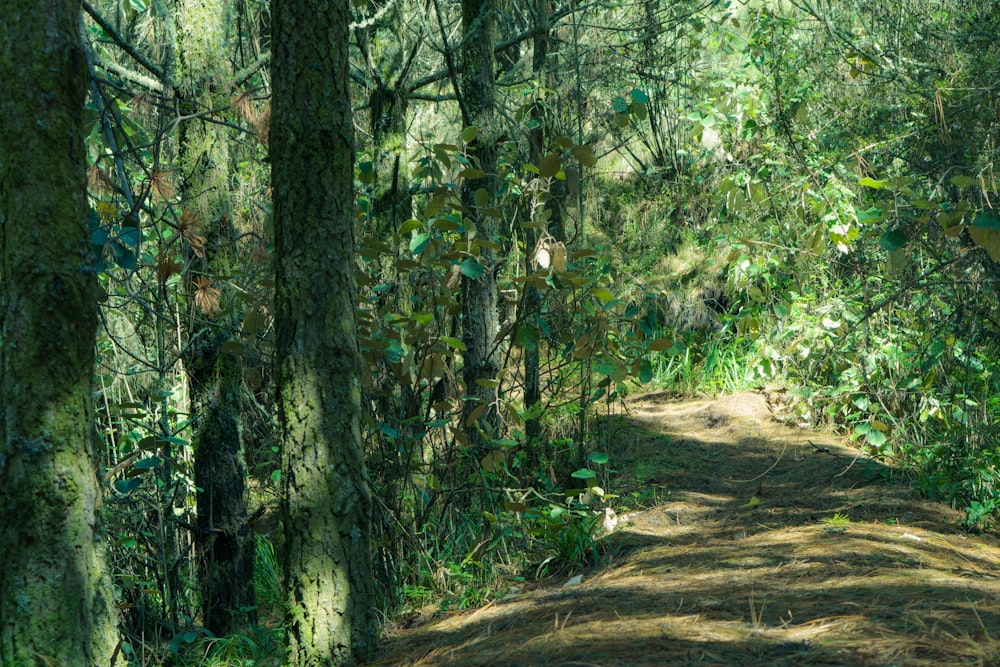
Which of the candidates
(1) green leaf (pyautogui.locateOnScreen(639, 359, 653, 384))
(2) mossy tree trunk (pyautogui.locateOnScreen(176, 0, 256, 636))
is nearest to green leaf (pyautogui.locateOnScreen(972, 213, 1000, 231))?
(1) green leaf (pyautogui.locateOnScreen(639, 359, 653, 384))

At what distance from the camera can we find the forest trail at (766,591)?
260cm

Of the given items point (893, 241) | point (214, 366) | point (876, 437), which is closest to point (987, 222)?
point (893, 241)

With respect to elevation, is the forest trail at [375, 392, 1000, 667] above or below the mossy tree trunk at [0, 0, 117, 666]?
below

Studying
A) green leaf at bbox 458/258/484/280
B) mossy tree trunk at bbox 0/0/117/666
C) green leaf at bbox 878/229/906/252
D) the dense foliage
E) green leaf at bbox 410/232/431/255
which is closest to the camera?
mossy tree trunk at bbox 0/0/117/666

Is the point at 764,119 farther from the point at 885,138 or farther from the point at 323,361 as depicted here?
the point at 323,361

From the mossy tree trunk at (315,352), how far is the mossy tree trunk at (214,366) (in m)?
2.48

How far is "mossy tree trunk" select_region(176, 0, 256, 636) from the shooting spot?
18.2 ft

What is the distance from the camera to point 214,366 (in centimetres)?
574

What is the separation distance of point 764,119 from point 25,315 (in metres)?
6.90

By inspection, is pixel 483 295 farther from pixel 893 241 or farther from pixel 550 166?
pixel 893 241

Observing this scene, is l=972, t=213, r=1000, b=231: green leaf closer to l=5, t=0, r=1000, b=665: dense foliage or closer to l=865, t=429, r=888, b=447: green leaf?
l=5, t=0, r=1000, b=665: dense foliage

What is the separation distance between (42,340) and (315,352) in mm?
918

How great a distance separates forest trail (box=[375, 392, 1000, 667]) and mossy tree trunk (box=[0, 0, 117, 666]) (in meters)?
1.23

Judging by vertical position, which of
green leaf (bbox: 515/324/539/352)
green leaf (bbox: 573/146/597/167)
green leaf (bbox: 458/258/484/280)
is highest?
green leaf (bbox: 573/146/597/167)
